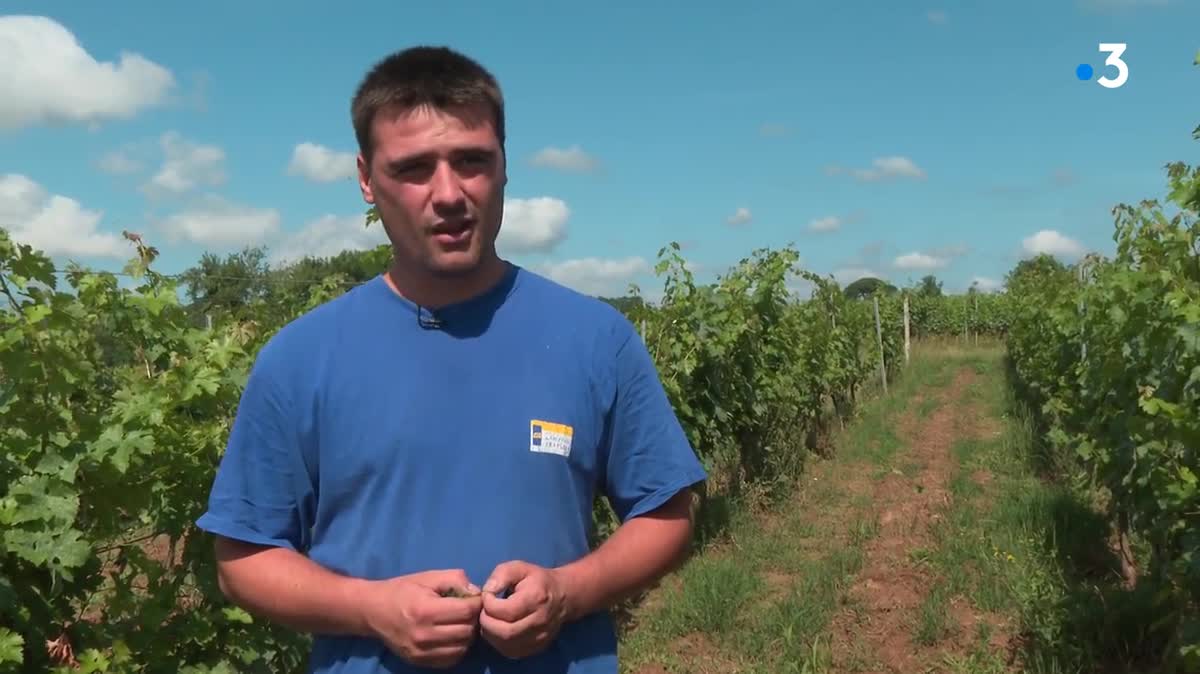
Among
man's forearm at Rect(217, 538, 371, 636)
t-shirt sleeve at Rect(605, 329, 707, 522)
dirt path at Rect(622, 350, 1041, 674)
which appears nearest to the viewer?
man's forearm at Rect(217, 538, 371, 636)

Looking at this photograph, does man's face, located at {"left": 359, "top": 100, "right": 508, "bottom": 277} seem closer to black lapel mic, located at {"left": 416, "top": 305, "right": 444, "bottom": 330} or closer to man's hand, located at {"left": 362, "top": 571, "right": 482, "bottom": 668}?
black lapel mic, located at {"left": 416, "top": 305, "right": 444, "bottom": 330}

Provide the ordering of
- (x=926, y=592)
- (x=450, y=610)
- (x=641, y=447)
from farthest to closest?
(x=926, y=592), (x=641, y=447), (x=450, y=610)

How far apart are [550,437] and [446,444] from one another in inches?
6.2

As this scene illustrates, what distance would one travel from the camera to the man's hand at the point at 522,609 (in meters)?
1.43

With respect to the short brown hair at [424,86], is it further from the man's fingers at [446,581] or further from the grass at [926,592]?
the grass at [926,592]

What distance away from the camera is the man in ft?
5.06

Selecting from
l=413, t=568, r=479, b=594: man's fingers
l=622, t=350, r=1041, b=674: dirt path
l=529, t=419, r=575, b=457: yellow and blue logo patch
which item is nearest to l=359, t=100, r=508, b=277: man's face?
l=529, t=419, r=575, b=457: yellow and blue logo patch

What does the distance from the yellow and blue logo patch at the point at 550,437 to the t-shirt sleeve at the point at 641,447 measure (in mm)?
114

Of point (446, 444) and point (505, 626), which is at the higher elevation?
point (446, 444)

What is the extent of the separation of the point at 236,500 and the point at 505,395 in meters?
0.45

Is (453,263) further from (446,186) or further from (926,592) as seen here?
(926,592)

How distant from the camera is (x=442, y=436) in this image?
1545mm

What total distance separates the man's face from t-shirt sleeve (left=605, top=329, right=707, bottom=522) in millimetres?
305

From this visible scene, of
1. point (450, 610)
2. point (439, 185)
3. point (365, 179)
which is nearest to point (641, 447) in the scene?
point (450, 610)
